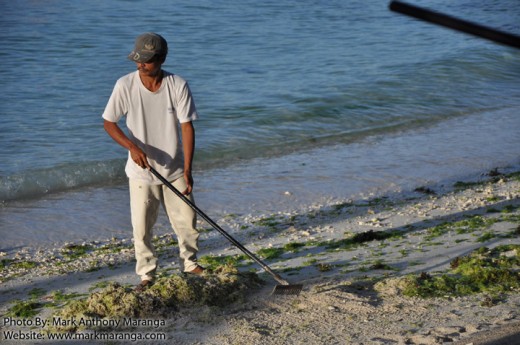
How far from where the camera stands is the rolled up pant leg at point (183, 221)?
5.61m

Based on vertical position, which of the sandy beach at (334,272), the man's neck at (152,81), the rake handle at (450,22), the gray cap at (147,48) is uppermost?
the rake handle at (450,22)

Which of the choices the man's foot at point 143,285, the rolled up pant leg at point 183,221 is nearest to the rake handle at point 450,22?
the rolled up pant leg at point 183,221

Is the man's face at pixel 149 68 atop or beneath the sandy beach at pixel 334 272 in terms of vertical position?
atop

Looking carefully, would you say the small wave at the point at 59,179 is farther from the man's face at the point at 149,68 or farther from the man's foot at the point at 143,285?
the man's face at the point at 149,68

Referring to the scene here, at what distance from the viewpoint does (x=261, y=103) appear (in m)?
14.5

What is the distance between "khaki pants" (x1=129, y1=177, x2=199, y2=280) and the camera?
5551 millimetres

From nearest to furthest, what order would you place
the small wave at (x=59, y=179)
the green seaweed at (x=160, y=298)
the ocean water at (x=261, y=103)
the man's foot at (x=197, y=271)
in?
the green seaweed at (x=160, y=298) → the man's foot at (x=197, y=271) → the ocean water at (x=261, y=103) → the small wave at (x=59, y=179)

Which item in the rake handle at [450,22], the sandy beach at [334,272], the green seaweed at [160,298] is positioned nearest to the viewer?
the rake handle at [450,22]

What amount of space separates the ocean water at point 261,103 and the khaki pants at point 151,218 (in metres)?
2.07

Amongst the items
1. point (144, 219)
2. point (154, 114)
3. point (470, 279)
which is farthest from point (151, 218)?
point (470, 279)

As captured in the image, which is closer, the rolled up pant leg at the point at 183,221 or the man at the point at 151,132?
the man at the point at 151,132

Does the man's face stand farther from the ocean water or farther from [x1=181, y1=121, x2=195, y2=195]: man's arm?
the ocean water

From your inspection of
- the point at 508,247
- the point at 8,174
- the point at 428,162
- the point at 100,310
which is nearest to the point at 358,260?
the point at 508,247

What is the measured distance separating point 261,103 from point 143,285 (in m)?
9.03
